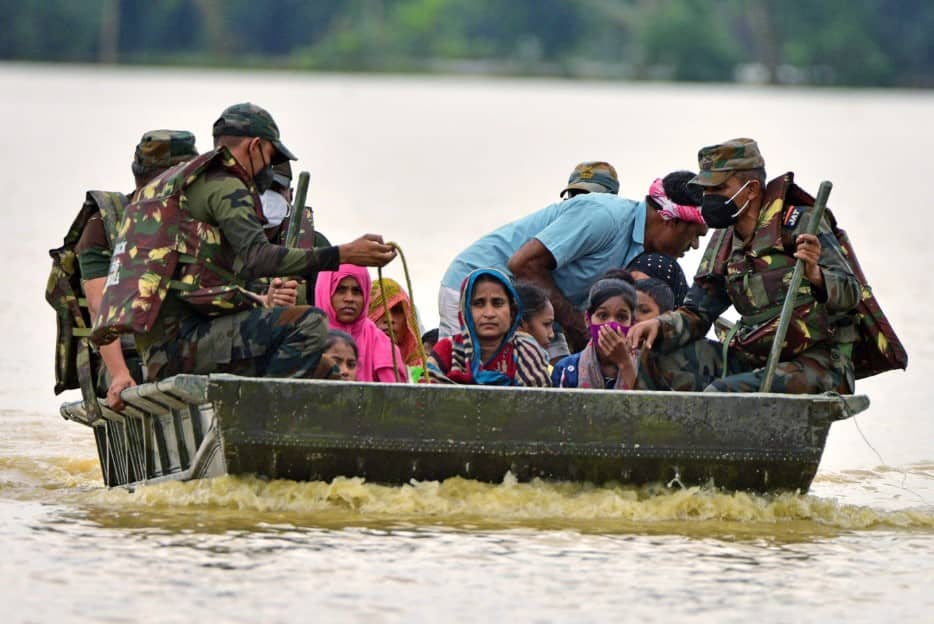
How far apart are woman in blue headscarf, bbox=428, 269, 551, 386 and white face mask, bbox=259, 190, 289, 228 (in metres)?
1.02

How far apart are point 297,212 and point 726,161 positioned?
166 cm

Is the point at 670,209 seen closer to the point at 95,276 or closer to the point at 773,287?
the point at 773,287

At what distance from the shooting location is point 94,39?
95.8 m

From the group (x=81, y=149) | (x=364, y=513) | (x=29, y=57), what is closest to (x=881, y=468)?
(x=364, y=513)

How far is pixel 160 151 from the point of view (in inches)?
351

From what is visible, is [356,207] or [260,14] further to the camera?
[260,14]

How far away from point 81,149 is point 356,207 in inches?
455

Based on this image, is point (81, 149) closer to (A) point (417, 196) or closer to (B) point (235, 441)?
(A) point (417, 196)

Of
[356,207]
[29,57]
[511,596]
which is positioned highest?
[29,57]

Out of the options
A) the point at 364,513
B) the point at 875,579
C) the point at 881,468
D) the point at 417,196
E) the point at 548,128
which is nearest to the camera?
the point at 875,579

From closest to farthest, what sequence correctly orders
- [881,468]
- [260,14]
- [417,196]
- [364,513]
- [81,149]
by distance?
[364,513] < [881,468] < [417,196] < [81,149] < [260,14]

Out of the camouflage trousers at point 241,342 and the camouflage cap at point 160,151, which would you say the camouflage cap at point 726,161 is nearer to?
the camouflage trousers at point 241,342

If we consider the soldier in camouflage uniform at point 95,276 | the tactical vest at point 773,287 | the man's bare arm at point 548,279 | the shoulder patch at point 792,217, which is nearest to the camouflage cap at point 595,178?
the man's bare arm at point 548,279

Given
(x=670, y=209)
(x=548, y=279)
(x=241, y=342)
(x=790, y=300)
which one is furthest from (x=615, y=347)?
(x=241, y=342)
